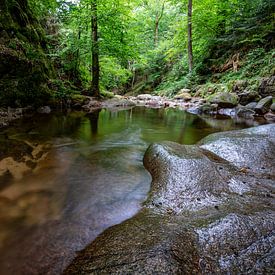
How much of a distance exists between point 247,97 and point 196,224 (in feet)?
30.8

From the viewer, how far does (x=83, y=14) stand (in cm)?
1106

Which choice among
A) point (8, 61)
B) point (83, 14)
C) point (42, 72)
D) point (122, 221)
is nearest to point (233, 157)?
point (122, 221)

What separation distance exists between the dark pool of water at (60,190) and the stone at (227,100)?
5.14 metres

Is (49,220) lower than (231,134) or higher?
lower

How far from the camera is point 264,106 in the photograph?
893cm

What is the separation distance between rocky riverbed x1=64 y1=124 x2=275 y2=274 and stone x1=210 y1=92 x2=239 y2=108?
7175 mm

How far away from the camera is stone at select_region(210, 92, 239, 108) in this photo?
1037 cm

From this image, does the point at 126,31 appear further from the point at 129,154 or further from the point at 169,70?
the point at 169,70

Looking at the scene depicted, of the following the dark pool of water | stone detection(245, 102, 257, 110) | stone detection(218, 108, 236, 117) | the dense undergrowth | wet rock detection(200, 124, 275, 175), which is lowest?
the dark pool of water

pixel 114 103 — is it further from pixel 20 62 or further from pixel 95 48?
pixel 20 62

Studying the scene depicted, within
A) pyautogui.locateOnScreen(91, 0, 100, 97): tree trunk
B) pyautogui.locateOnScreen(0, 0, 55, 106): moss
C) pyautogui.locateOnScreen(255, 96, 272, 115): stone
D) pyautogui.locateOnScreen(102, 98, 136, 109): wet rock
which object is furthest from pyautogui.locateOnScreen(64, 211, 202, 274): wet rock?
pyautogui.locateOnScreen(102, 98, 136, 109): wet rock

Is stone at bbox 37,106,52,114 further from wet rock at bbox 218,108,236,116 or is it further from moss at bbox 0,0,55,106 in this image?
wet rock at bbox 218,108,236,116

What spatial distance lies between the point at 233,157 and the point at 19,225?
3.08 meters

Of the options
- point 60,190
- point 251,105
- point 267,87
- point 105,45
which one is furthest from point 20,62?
point 267,87
